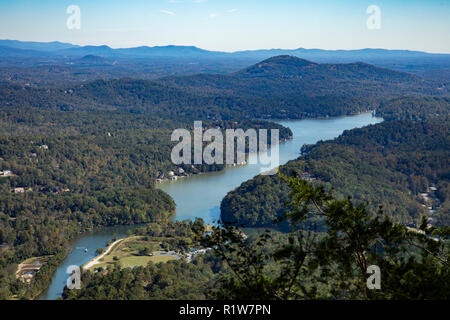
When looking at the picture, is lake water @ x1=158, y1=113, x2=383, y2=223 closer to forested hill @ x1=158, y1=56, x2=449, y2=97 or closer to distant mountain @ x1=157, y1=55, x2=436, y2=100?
distant mountain @ x1=157, y1=55, x2=436, y2=100

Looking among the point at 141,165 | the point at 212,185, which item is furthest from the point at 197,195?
the point at 141,165

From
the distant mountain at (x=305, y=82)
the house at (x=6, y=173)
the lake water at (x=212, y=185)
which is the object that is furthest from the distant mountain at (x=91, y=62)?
the house at (x=6, y=173)

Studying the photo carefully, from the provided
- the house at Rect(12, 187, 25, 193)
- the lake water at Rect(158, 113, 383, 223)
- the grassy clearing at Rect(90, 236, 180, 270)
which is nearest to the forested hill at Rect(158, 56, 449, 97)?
the lake water at Rect(158, 113, 383, 223)

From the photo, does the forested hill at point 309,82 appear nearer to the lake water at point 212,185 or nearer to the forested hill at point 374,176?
the lake water at point 212,185

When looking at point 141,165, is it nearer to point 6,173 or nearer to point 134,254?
point 6,173
